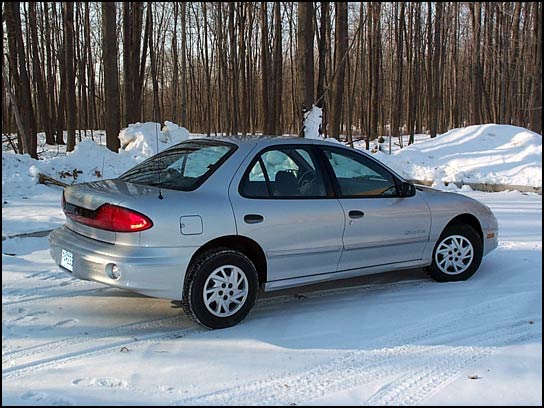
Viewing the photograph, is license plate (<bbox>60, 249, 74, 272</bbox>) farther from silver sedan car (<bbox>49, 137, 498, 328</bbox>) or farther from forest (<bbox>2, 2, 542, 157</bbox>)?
forest (<bbox>2, 2, 542, 157</bbox>)

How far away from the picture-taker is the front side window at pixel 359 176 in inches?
199

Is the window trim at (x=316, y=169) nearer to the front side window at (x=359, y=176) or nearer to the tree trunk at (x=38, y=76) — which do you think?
the front side window at (x=359, y=176)

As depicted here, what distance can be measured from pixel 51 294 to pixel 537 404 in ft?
13.0

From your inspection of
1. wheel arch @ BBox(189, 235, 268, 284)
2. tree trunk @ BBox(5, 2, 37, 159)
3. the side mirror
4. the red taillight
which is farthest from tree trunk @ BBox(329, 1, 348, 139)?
the red taillight

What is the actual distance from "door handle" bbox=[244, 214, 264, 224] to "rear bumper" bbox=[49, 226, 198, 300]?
490mm

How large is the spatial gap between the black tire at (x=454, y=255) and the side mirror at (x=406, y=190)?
23.7 inches

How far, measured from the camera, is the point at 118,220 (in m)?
4.05

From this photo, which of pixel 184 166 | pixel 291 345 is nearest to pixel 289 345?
pixel 291 345

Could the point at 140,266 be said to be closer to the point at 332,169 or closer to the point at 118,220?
the point at 118,220

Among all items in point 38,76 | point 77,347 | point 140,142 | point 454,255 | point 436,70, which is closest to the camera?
point 77,347

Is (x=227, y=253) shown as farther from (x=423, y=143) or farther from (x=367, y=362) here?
(x=423, y=143)

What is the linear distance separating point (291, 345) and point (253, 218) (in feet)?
3.38

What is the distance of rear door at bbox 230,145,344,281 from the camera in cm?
443

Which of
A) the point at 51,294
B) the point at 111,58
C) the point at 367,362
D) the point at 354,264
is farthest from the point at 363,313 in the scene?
the point at 111,58
